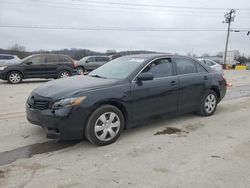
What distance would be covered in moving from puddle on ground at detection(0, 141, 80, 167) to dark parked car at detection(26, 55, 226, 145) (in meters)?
0.27

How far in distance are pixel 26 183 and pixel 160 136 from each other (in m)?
2.68

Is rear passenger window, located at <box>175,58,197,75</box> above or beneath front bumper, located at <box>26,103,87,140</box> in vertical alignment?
above

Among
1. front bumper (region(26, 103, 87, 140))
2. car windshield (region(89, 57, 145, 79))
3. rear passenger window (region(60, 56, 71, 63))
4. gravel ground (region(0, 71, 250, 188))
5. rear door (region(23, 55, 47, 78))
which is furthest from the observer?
rear passenger window (region(60, 56, 71, 63))

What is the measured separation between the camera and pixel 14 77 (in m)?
15.5

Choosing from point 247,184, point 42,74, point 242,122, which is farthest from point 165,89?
point 42,74

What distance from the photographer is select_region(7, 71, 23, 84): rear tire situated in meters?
15.4

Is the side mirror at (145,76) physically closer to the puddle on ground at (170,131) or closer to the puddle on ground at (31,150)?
the puddle on ground at (170,131)

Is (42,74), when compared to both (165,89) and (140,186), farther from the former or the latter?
(140,186)

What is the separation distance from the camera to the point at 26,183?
3535 mm

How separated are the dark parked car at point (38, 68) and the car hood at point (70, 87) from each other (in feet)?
36.7

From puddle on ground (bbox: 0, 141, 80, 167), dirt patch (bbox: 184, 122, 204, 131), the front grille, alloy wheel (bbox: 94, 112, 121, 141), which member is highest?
the front grille

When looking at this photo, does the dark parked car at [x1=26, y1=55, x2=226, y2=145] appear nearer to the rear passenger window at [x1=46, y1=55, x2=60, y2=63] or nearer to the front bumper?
the front bumper

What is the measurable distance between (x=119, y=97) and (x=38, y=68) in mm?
12085

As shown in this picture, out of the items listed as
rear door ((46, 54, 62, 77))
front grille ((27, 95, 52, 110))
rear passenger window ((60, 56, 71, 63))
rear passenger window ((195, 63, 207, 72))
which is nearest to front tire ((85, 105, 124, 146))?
front grille ((27, 95, 52, 110))
